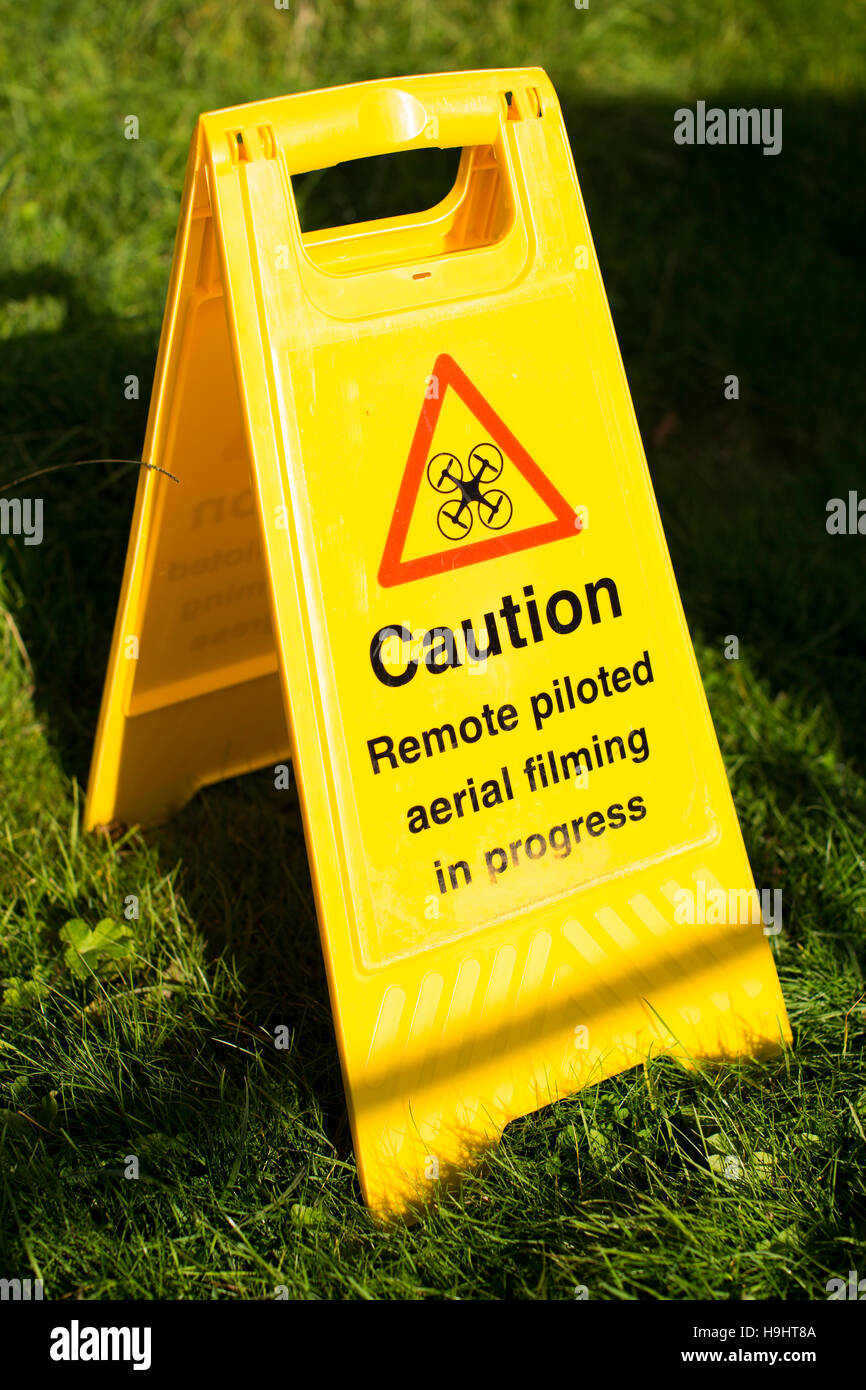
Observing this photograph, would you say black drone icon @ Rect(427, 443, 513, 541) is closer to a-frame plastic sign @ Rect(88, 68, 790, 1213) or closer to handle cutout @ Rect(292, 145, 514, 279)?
a-frame plastic sign @ Rect(88, 68, 790, 1213)

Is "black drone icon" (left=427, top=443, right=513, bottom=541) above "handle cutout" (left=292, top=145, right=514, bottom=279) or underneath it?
underneath

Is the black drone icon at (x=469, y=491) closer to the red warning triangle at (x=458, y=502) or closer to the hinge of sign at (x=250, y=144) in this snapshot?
the red warning triangle at (x=458, y=502)

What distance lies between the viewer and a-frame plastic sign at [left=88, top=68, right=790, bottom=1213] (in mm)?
1702

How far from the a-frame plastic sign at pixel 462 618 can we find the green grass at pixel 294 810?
18 cm

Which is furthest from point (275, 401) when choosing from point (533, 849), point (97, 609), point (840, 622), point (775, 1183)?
point (840, 622)

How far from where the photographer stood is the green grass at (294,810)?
1.77 m

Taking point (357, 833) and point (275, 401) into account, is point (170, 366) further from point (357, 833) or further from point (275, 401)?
point (357, 833)

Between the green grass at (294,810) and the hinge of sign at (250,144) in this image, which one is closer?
the hinge of sign at (250,144)

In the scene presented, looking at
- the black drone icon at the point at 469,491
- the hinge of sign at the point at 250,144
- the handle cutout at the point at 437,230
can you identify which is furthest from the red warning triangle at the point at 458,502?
the hinge of sign at the point at 250,144

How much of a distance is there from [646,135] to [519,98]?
111 inches

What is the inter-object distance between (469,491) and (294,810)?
3.48 feet

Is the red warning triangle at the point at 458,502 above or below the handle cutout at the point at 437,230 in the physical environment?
below

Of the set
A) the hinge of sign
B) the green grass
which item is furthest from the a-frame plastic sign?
the green grass

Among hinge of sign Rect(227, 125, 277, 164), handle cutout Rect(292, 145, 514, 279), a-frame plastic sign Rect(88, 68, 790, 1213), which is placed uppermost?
handle cutout Rect(292, 145, 514, 279)
